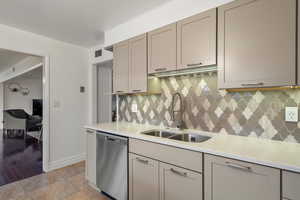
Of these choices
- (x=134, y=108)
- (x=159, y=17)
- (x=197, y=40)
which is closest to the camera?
(x=197, y=40)

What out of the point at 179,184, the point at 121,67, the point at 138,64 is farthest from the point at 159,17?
the point at 179,184

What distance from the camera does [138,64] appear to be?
83.0 inches

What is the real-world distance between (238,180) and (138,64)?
1628 millimetres

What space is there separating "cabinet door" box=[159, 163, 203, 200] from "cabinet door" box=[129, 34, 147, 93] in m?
1.03

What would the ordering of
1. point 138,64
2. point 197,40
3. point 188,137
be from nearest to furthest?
point 197,40 < point 188,137 < point 138,64

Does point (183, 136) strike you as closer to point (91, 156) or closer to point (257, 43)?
point (257, 43)

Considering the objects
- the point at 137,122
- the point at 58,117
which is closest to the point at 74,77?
the point at 58,117

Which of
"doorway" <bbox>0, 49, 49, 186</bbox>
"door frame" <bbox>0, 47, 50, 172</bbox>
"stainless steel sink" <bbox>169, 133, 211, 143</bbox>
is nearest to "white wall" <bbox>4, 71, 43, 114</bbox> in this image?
"doorway" <bbox>0, 49, 49, 186</bbox>

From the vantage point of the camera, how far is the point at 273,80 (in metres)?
1.20

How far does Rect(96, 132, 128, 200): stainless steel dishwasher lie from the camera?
178cm

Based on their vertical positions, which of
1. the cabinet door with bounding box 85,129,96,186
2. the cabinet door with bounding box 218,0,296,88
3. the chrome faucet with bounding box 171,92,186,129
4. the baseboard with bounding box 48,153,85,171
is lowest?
the baseboard with bounding box 48,153,85,171

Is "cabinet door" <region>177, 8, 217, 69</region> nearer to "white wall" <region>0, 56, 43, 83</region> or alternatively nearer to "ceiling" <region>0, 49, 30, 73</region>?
"white wall" <region>0, 56, 43, 83</region>

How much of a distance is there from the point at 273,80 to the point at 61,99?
323 centimetres

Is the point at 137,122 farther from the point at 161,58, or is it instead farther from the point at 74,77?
the point at 74,77
